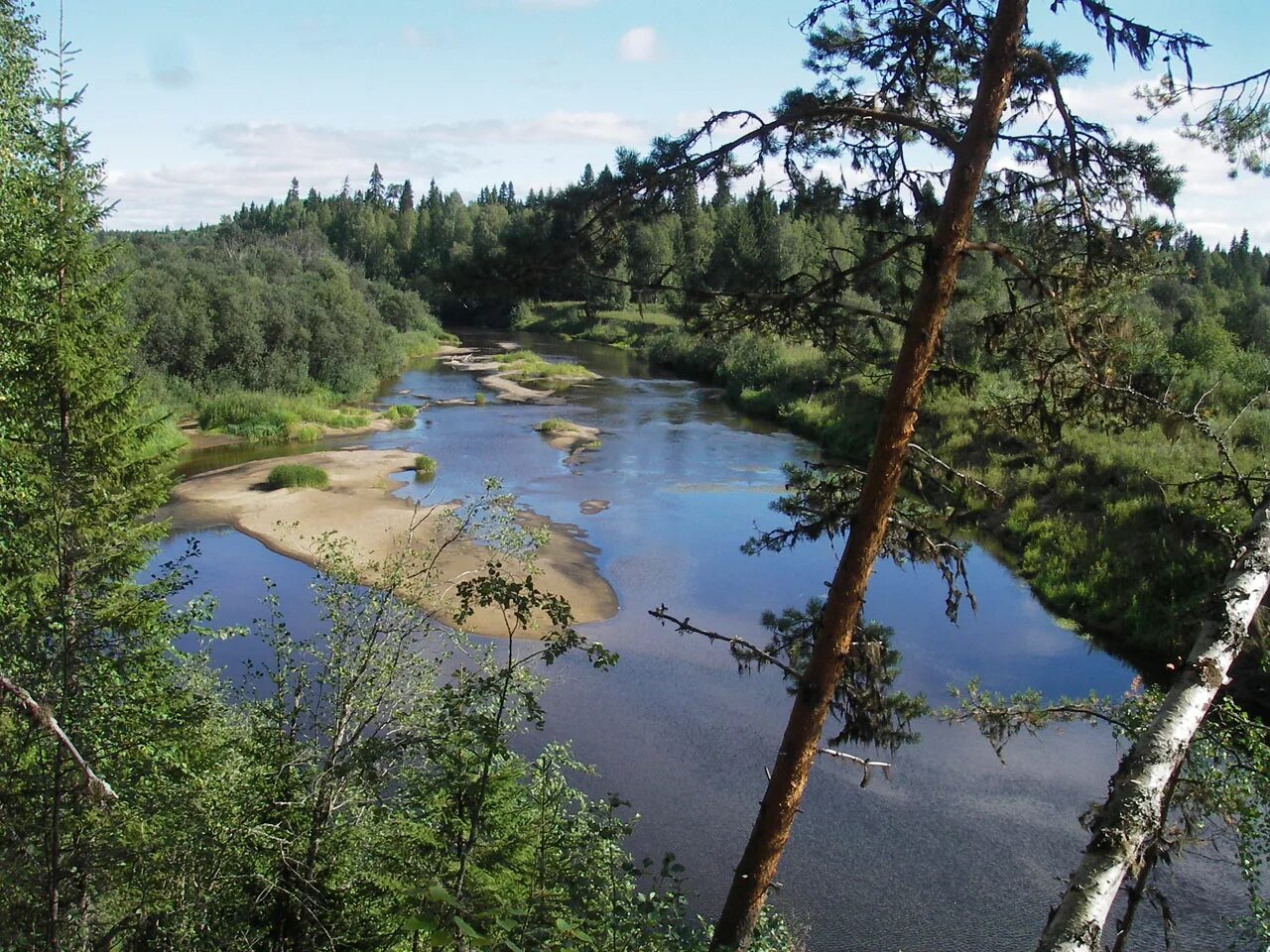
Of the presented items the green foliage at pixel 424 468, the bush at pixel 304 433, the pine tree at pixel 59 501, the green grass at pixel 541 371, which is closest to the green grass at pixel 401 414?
the bush at pixel 304 433

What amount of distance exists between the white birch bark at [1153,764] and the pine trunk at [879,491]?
5.25ft

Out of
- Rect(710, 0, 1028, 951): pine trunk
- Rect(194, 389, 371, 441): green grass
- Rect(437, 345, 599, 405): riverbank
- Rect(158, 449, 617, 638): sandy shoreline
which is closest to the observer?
Rect(710, 0, 1028, 951): pine trunk

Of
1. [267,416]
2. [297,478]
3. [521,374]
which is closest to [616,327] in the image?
[521,374]

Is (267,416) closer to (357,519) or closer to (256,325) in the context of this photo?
(256,325)

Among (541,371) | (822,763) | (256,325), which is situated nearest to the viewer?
(822,763)

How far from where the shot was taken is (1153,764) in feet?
14.3

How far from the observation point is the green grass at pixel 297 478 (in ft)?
90.5

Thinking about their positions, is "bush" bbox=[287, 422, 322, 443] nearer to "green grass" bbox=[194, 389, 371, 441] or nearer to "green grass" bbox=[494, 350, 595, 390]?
"green grass" bbox=[194, 389, 371, 441]

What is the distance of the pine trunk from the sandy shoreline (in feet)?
40.4

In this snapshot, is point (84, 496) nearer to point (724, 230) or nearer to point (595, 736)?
point (724, 230)

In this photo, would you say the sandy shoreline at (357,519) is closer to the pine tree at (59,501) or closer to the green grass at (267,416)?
the green grass at (267,416)

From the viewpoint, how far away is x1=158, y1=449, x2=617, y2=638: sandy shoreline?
64.1 ft

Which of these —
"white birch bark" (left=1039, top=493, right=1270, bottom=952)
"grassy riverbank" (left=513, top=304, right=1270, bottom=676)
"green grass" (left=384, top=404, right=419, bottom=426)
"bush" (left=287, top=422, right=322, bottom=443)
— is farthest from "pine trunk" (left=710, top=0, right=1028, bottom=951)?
"green grass" (left=384, top=404, right=419, bottom=426)

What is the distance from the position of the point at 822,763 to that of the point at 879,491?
896 centimetres
